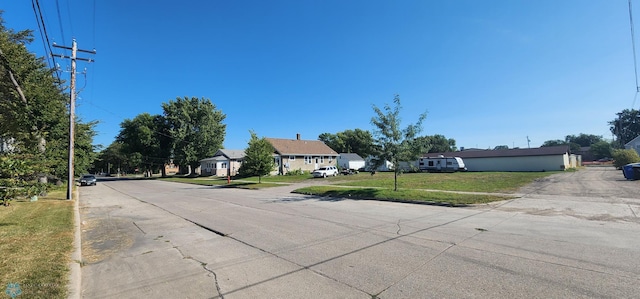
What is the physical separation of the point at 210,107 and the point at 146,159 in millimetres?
17355

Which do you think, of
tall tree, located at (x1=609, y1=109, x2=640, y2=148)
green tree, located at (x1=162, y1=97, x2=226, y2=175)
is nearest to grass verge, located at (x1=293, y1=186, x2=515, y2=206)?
green tree, located at (x1=162, y1=97, x2=226, y2=175)

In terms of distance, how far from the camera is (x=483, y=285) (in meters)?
4.32

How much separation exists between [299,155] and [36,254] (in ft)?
140

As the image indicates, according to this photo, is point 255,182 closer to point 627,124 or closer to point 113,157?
point 113,157

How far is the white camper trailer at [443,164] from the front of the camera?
154 feet

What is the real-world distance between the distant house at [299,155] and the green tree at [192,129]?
545 inches

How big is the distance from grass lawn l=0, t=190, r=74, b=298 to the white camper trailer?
4368 centimetres

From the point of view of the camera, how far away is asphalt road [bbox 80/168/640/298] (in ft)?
14.2

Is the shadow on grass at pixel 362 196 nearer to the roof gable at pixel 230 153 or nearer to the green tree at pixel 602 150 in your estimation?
the roof gable at pixel 230 153

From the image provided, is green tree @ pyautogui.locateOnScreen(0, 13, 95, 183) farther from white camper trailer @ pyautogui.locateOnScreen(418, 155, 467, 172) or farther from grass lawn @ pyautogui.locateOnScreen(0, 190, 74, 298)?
white camper trailer @ pyautogui.locateOnScreen(418, 155, 467, 172)

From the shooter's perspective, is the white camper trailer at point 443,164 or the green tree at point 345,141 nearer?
the white camper trailer at point 443,164

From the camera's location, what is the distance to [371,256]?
5.86 m

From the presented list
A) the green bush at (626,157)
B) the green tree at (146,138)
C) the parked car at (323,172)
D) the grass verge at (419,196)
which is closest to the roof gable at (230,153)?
the green tree at (146,138)


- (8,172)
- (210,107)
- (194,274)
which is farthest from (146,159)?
(194,274)
